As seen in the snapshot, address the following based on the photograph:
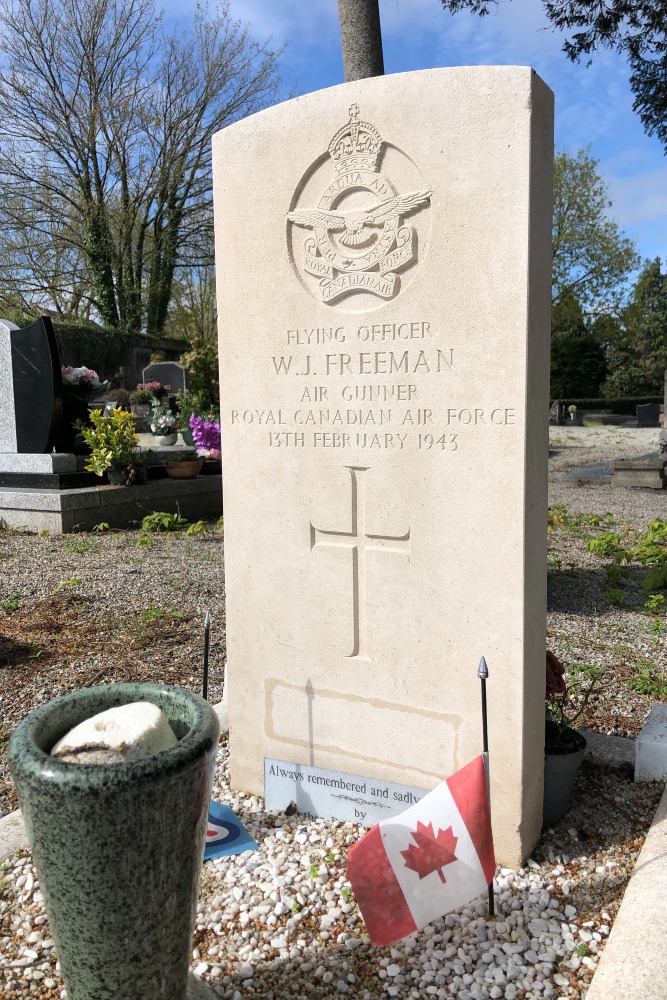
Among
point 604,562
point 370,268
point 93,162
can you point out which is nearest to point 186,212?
point 93,162

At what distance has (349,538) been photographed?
2521 mm

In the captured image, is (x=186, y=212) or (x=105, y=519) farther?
(x=186, y=212)

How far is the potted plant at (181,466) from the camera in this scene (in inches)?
362

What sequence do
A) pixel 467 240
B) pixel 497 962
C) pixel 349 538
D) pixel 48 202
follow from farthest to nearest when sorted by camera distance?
1. pixel 48 202
2. pixel 349 538
3. pixel 467 240
4. pixel 497 962

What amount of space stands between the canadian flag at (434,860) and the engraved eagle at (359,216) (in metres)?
1.54

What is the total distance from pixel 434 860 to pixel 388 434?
120cm

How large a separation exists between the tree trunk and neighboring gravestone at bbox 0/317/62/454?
15.6ft

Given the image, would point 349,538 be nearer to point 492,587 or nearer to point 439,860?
point 492,587

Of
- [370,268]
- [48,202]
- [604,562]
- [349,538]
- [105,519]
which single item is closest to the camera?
[370,268]

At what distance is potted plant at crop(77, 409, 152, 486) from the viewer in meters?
8.24

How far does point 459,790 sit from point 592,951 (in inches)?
19.2

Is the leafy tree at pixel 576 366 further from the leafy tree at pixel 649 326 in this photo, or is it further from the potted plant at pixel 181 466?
the potted plant at pixel 181 466

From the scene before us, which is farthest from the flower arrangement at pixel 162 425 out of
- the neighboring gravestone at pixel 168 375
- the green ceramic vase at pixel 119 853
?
the green ceramic vase at pixel 119 853

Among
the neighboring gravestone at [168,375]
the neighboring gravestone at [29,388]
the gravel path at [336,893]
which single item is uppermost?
the neighboring gravestone at [168,375]
